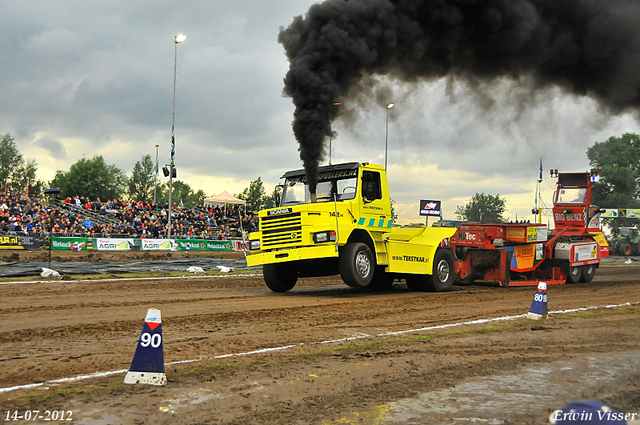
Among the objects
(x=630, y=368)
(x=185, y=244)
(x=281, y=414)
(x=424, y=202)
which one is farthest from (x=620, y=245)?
(x=281, y=414)

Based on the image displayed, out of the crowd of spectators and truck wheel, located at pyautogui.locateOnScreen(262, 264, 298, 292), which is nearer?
truck wheel, located at pyautogui.locateOnScreen(262, 264, 298, 292)

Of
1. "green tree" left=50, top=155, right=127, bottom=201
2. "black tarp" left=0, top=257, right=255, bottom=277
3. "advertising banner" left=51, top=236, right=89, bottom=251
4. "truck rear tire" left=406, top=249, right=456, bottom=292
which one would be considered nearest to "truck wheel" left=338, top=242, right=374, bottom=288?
"truck rear tire" left=406, top=249, right=456, bottom=292

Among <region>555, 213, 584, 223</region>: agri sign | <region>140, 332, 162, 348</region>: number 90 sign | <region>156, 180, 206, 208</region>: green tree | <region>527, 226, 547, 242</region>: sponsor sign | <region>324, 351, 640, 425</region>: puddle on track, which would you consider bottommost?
<region>324, 351, 640, 425</region>: puddle on track

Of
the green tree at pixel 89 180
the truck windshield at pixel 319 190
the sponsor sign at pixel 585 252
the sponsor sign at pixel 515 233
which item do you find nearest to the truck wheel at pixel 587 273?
the sponsor sign at pixel 585 252

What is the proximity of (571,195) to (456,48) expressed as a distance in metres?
7.76

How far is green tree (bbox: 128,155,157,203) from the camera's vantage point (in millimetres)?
83912

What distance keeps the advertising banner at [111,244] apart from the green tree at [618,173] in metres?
57.2

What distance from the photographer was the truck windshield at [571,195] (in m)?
19.3

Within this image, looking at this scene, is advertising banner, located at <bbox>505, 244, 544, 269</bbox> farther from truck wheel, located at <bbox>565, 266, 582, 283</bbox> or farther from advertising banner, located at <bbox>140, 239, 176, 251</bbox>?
advertising banner, located at <bbox>140, 239, 176, 251</bbox>

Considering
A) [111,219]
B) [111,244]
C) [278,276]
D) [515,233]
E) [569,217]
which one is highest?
[111,219]

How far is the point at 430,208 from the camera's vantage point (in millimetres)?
43344

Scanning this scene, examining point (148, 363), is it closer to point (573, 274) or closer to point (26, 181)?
point (573, 274)

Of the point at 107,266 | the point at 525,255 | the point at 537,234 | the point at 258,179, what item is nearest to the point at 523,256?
the point at 525,255

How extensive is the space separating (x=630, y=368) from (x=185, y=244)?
28091 millimetres
